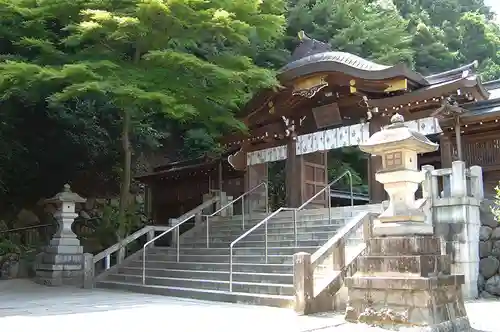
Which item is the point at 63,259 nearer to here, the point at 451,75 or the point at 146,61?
the point at 146,61

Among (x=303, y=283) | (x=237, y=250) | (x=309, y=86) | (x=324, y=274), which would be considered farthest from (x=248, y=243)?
(x=309, y=86)

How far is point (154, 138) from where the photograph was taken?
910 inches

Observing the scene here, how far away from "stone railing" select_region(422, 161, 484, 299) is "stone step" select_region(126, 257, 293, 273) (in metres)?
3.49

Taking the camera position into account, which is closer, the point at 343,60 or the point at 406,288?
the point at 406,288

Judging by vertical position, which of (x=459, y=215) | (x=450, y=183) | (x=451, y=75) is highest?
(x=451, y=75)

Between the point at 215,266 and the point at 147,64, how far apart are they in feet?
18.6

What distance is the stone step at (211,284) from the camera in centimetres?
934

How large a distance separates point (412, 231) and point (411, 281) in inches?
29.1

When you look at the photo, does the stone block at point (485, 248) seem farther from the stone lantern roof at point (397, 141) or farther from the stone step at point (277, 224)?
the stone lantern roof at point (397, 141)

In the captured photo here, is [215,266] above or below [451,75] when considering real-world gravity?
below

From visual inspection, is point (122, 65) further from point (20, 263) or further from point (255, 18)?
point (20, 263)

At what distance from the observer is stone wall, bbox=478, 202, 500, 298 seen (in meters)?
10.6

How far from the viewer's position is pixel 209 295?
1013cm

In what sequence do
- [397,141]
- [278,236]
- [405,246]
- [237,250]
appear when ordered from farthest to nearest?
[278,236] < [237,250] < [397,141] < [405,246]
